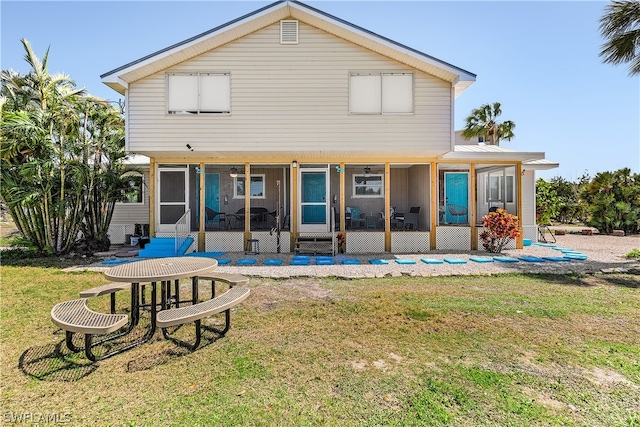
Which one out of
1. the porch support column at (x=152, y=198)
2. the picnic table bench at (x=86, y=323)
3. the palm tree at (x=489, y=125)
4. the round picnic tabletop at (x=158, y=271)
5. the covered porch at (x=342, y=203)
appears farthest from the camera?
the palm tree at (x=489, y=125)

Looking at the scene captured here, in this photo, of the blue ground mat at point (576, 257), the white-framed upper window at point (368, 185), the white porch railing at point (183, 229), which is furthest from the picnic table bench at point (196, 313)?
the white-framed upper window at point (368, 185)

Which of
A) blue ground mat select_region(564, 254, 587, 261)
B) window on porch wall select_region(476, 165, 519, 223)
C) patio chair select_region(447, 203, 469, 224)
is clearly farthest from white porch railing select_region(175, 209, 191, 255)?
blue ground mat select_region(564, 254, 587, 261)

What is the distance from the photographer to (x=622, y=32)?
9766mm

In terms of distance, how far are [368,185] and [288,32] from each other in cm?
744

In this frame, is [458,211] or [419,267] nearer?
[419,267]

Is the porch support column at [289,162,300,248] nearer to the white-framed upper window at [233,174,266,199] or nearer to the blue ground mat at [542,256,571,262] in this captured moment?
the white-framed upper window at [233,174,266,199]

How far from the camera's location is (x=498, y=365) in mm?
3395

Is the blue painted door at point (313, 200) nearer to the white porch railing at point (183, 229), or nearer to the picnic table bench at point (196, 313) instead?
the white porch railing at point (183, 229)

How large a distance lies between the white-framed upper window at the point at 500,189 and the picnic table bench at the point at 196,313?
1401 centimetres

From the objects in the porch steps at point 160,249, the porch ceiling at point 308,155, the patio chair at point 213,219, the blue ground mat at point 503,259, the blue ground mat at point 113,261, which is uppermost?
the porch ceiling at point 308,155

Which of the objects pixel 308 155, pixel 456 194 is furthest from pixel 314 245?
pixel 456 194

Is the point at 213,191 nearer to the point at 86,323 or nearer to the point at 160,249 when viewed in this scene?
the point at 160,249

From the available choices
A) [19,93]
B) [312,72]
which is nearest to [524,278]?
[312,72]

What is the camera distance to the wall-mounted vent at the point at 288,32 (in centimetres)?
1036
